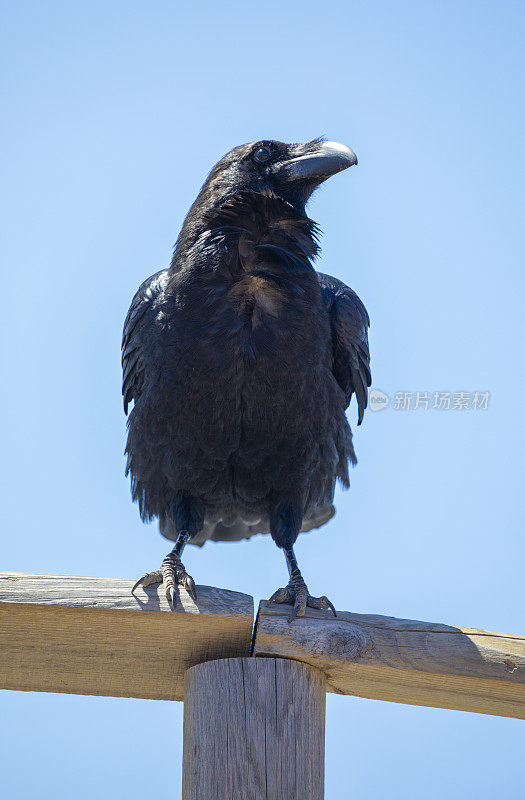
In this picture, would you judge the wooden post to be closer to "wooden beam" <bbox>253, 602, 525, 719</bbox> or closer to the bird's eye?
"wooden beam" <bbox>253, 602, 525, 719</bbox>

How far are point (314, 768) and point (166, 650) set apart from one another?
0.71 meters

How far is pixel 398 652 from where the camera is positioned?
3.38 m

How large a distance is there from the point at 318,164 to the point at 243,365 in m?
1.34

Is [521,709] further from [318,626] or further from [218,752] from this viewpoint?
[218,752]

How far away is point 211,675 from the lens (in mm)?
3256

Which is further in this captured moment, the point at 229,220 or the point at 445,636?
the point at 229,220

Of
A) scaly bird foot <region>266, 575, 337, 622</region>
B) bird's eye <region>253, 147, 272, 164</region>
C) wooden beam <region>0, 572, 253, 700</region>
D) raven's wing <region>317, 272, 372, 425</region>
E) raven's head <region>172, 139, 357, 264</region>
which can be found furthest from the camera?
raven's wing <region>317, 272, 372, 425</region>

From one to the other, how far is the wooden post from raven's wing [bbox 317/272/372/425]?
264cm

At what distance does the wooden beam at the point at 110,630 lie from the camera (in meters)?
3.27

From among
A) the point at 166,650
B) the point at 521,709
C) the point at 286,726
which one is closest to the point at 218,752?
the point at 286,726

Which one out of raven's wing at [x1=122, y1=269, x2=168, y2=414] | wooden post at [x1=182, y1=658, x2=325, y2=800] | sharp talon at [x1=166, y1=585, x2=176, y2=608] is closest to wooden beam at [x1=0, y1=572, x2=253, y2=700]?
sharp talon at [x1=166, y1=585, x2=176, y2=608]

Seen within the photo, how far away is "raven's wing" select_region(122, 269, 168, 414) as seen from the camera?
5.30m

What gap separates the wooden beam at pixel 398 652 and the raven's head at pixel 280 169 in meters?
2.66

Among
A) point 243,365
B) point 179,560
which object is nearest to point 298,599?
point 179,560
